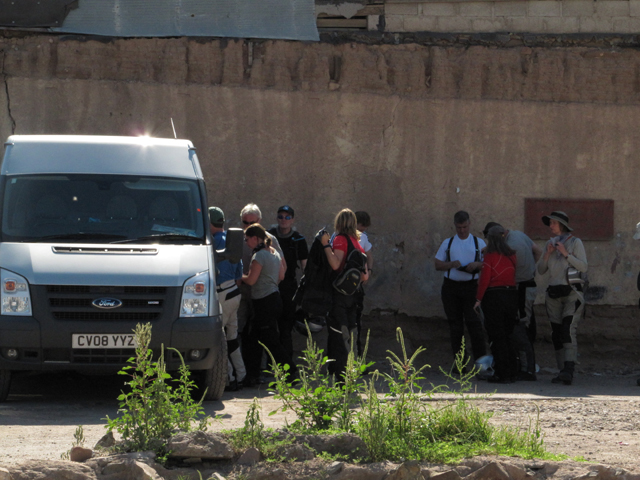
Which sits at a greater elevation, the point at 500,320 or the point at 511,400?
the point at 500,320

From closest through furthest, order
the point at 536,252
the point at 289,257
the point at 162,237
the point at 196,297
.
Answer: the point at 196,297 < the point at 162,237 < the point at 289,257 < the point at 536,252

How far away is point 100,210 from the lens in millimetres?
7570

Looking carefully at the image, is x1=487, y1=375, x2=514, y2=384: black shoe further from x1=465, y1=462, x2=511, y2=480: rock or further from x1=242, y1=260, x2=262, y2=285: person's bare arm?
x1=465, y1=462, x2=511, y2=480: rock

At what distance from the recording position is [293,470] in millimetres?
4777

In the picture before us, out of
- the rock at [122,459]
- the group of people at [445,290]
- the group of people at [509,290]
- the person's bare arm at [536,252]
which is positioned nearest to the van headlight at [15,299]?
the group of people at [445,290]

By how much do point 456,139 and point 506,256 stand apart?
242cm

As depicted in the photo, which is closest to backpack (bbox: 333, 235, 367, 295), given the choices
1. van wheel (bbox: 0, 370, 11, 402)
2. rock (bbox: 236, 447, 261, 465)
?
van wheel (bbox: 0, 370, 11, 402)

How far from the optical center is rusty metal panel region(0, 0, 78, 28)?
1066 cm

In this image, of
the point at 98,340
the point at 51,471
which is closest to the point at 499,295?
the point at 98,340

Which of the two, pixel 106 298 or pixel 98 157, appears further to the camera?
pixel 98 157

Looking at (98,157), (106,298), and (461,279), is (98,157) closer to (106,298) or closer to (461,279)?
(106,298)

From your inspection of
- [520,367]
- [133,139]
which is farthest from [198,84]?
[520,367]

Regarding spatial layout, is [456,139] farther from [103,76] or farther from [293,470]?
[293,470]

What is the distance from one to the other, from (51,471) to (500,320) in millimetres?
5955
